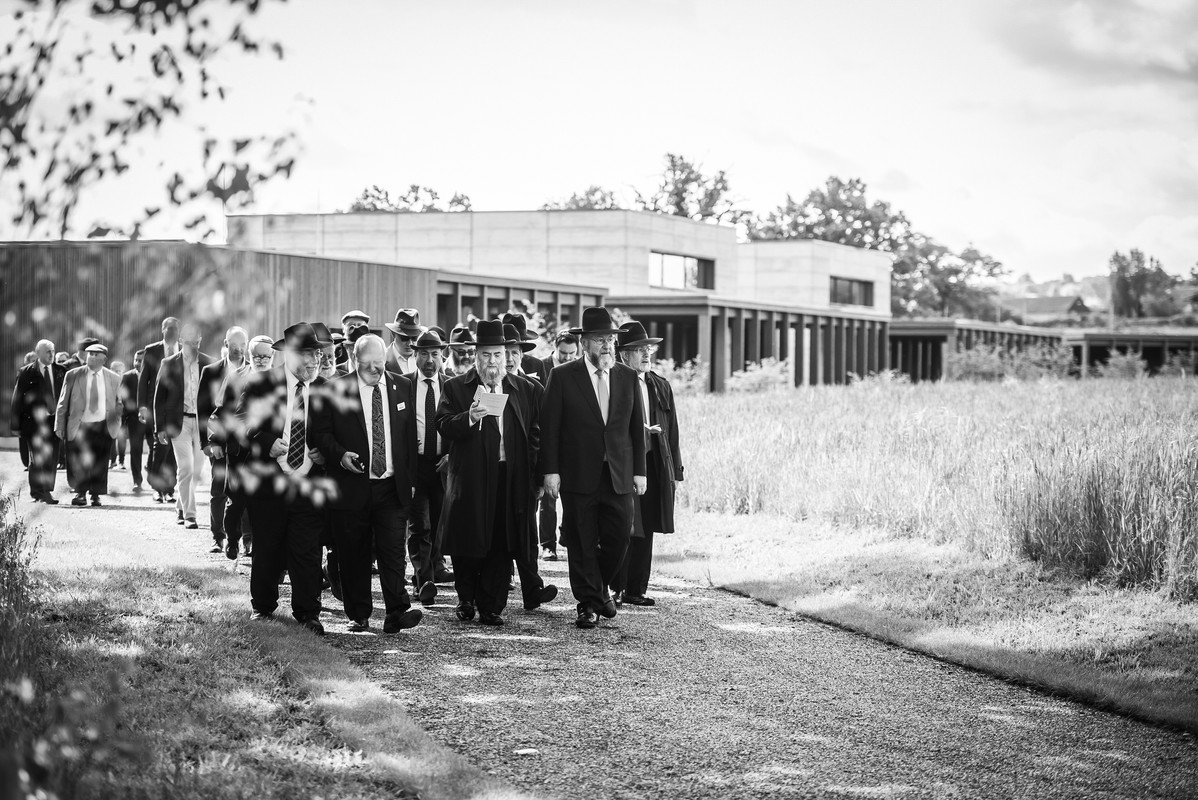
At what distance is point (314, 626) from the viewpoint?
26.8 feet

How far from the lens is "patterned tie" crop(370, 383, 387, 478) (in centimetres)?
833

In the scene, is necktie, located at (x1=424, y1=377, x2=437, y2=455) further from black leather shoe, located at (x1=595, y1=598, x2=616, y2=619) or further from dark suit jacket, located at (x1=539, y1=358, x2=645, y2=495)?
black leather shoe, located at (x1=595, y1=598, x2=616, y2=619)

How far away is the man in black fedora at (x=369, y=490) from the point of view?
8.24 m

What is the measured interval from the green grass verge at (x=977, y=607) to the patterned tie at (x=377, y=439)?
11.7ft

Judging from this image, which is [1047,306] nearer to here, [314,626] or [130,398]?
[130,398]

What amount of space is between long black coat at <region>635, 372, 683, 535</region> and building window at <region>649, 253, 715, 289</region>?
44.0 m

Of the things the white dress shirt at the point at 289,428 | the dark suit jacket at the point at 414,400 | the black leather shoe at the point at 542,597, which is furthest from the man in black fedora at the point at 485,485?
the white dress shirt at the point at 289,428

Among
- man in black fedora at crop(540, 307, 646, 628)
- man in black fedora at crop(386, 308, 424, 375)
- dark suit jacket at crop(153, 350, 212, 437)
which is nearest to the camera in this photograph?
man in black fedora at crop(540, 307, 646, 628)

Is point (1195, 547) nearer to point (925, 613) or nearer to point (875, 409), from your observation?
point (925, 613)

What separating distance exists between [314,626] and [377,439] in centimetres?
130

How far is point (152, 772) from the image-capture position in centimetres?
481

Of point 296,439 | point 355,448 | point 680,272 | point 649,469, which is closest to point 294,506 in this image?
point 296,439

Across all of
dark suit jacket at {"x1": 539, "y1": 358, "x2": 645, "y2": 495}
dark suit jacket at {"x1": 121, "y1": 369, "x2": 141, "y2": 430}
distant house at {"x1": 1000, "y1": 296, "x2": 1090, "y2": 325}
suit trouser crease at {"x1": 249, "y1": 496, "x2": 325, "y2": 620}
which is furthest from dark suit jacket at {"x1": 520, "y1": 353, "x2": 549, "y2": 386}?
distant house at {"x1": 1000, "y1": 296, "x2": 1090, "y2": 325}

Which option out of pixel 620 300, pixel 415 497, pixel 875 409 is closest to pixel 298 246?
pixel 620 300
